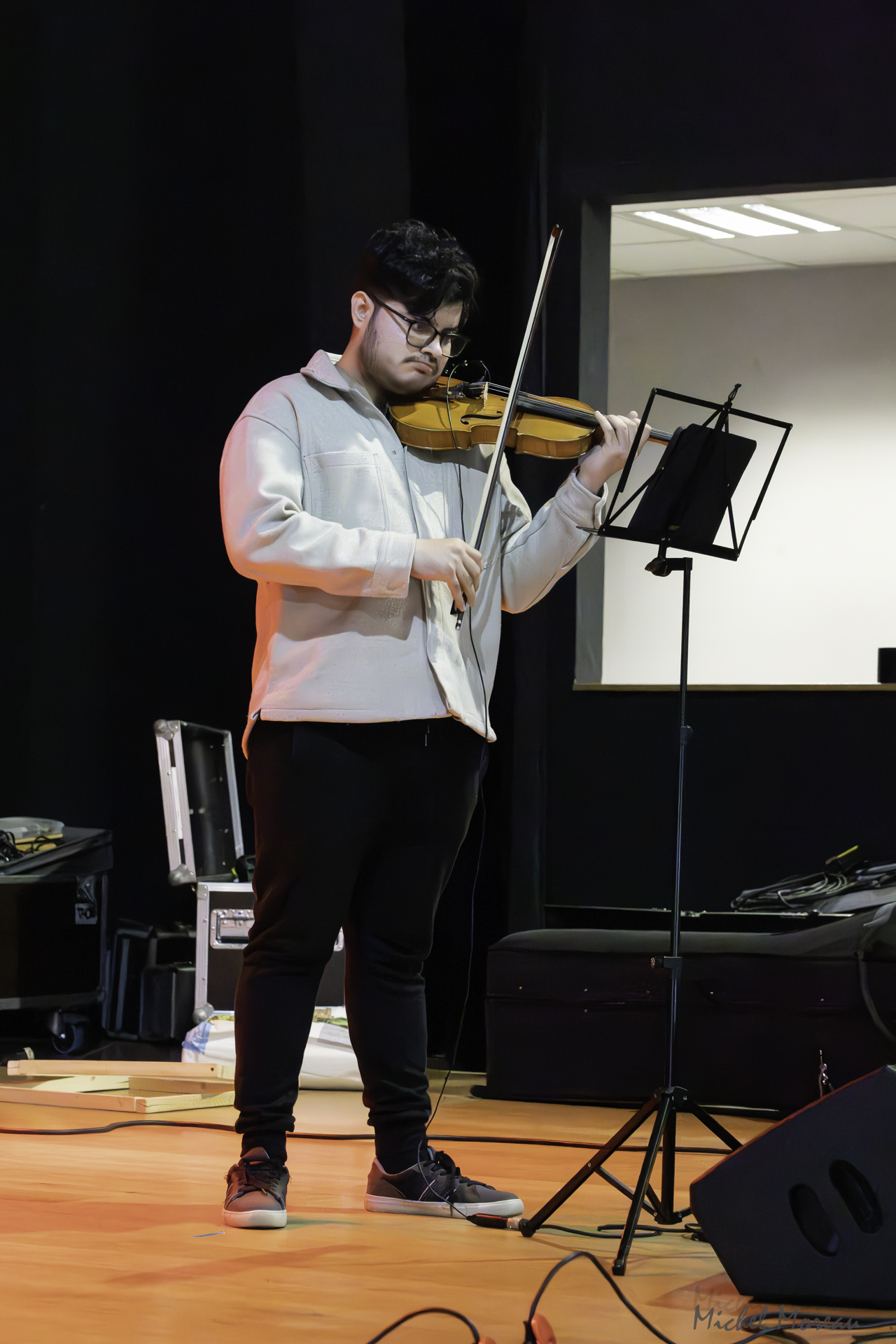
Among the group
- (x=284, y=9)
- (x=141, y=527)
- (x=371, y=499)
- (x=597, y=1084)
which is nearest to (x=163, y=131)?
(x=284, y=9)

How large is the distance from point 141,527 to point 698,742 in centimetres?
186

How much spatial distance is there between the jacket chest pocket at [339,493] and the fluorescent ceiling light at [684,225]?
455 centimetres

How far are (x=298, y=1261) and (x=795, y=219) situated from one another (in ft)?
18.3

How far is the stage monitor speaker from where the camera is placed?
1.48 m

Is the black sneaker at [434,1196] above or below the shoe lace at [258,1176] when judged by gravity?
below

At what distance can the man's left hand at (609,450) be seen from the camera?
1979 mm

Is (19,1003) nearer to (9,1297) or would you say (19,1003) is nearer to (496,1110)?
(496,1110)

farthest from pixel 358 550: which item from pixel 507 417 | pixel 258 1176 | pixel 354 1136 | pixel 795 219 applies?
pixel 795 219

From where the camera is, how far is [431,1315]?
4.89 ft

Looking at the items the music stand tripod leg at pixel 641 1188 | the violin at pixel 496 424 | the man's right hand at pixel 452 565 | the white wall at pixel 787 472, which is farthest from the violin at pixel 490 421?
the white wall at pixel 787 472

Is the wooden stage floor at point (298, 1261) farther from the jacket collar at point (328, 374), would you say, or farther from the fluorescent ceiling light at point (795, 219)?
the fluorescent ceiling light at point (795, 219)

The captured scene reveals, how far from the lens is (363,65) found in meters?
4.07

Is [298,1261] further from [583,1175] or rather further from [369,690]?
[369,690]

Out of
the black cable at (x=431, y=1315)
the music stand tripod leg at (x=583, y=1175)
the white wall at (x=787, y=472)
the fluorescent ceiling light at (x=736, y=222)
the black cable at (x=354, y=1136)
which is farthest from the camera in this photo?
the white wall at (x=787, y=472)
